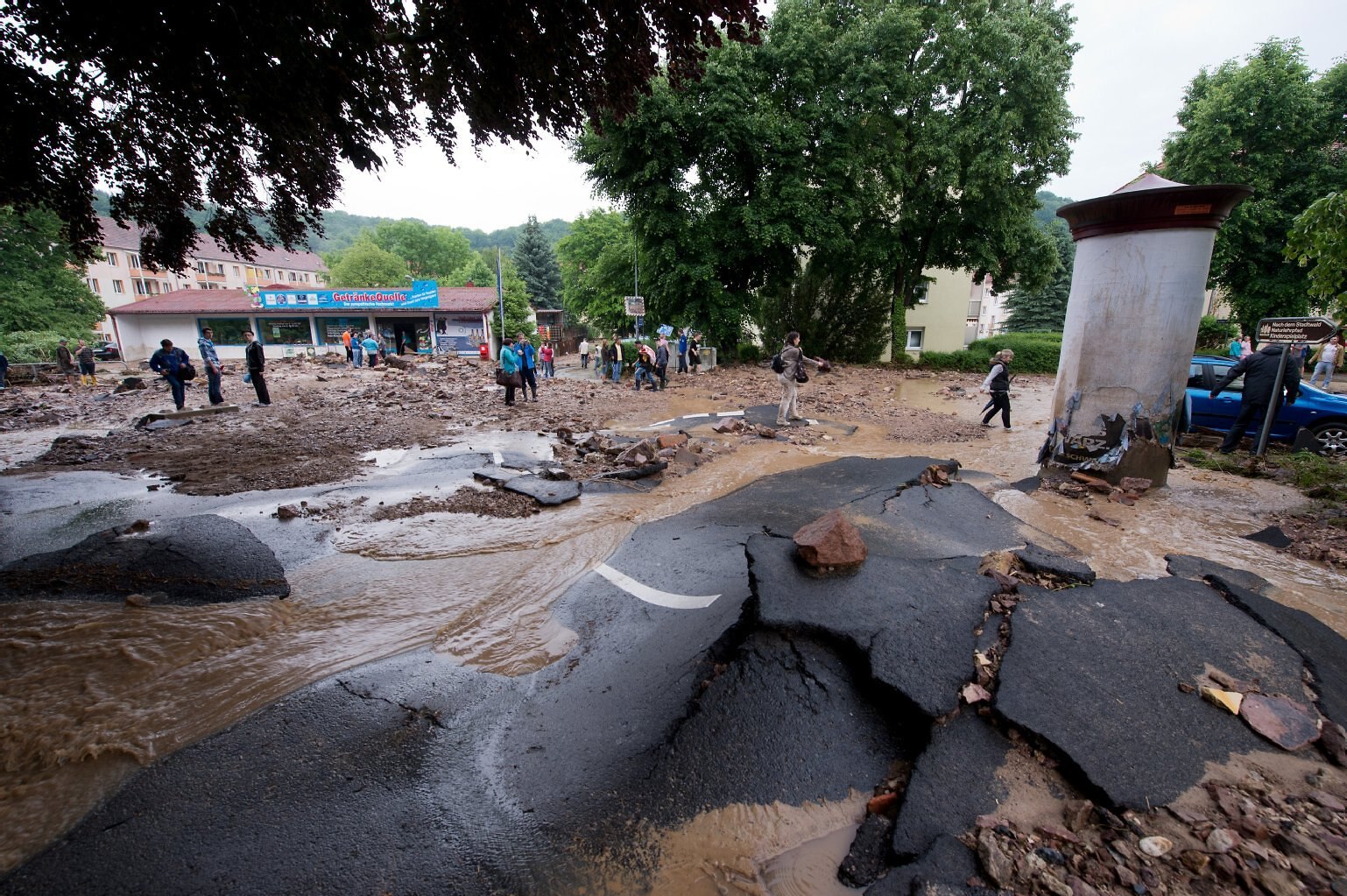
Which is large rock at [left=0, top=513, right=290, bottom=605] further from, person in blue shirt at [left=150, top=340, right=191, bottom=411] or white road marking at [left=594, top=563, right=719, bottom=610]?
person in blue shirt at [left=150, top=340, right=191, bottom=411]

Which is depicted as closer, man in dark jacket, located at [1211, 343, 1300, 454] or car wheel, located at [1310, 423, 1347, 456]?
man in dark jacket, located at [1211, 343, 1300, 454]

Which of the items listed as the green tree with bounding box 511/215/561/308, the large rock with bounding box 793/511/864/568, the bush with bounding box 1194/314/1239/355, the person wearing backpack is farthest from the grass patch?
the green tree with bounding box 511/215/561/308

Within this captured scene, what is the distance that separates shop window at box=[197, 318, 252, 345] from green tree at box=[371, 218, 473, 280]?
3971 centimetres

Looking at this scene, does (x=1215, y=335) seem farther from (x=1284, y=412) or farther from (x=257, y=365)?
(x=257, y=365)

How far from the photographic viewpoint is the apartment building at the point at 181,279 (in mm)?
52781

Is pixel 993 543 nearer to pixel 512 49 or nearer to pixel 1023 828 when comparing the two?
pixel 1023 828

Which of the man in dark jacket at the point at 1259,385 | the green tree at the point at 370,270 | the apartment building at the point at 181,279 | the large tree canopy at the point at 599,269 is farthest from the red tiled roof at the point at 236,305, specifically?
the man in dark jacket at the point at 1259,385

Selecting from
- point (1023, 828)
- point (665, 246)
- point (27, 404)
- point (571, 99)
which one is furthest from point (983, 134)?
point (27, 404)

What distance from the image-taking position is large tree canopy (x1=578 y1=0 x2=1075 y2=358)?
2042 centimetres

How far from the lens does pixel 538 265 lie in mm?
54656

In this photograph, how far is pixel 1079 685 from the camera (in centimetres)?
288

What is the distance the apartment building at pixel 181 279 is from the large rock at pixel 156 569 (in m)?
43.6

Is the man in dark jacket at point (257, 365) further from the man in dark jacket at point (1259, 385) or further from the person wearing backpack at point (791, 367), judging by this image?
the man in dark jacket at point (1259, 385)

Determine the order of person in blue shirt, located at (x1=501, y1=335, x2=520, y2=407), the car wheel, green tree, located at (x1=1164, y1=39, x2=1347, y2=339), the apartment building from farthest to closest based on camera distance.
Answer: the apartment building < green tree, located at (x1=1164, y1=39, x2=1347, y2=339) < person in blue shirt, located at (x1=501, y1=335, x2=520, y2=407) < the car wheel
